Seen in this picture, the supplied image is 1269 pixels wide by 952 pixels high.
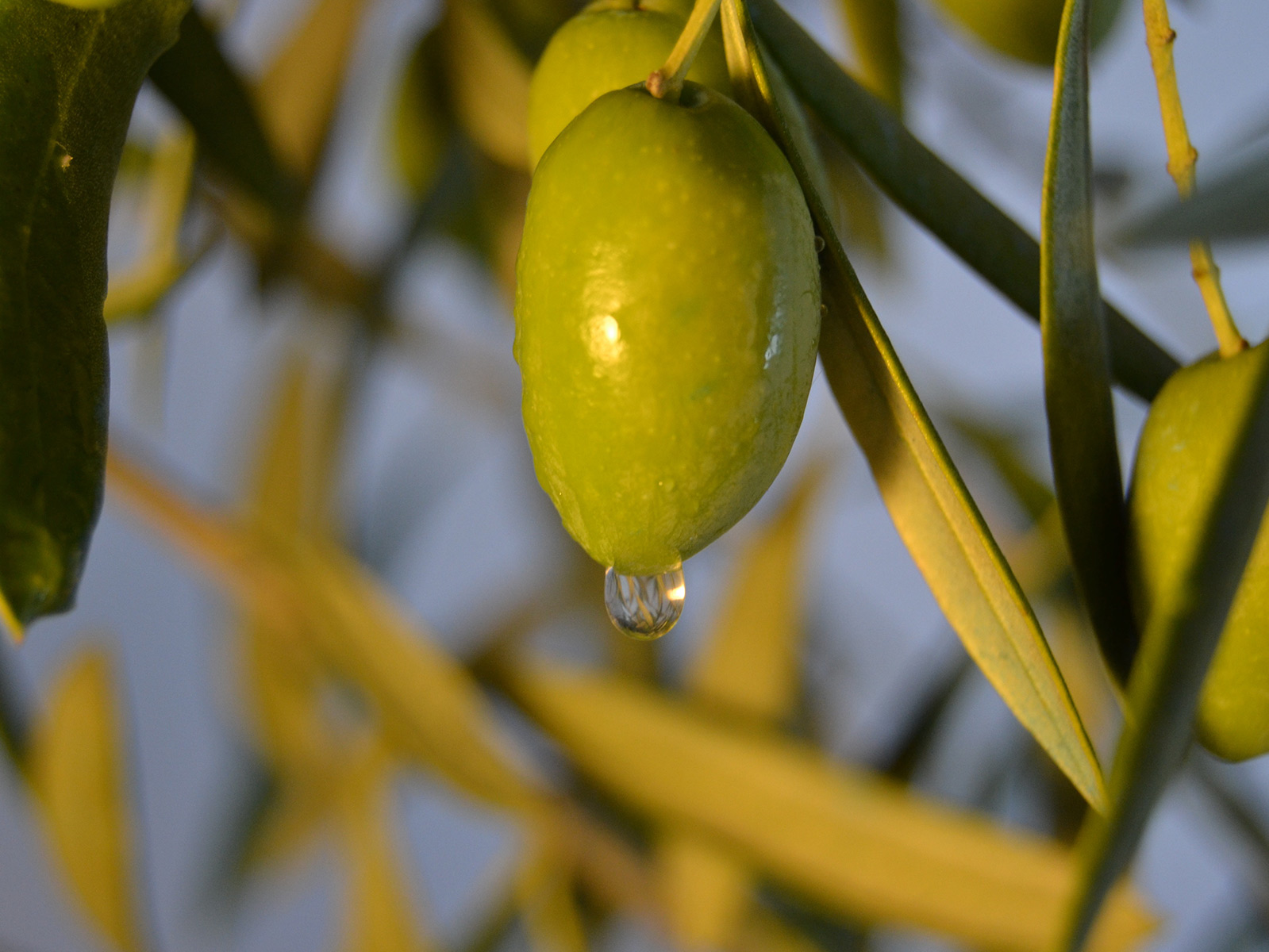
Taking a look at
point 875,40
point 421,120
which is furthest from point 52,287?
point 421,120

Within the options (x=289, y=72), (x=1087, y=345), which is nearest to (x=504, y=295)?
(x=289, y=72)

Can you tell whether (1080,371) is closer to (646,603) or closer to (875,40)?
(646,603)

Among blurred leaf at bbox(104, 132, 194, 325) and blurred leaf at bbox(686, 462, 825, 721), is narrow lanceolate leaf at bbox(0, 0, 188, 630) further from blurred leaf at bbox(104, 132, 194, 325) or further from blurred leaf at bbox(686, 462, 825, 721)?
blurred leaf at bbox(686, 462, 825, 721)

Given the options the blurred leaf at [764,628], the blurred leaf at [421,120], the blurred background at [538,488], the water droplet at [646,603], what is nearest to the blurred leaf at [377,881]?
the blurred background at [538,488]

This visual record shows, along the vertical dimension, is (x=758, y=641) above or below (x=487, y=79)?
below

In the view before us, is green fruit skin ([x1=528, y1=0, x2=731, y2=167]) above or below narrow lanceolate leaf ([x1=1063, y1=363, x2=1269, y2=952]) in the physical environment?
above

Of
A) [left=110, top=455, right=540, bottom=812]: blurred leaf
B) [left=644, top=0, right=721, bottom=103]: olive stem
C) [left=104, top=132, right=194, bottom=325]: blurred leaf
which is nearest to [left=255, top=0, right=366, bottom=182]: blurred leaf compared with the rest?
[left=104, top=132, right=194, bottom=325]: blurred leaf

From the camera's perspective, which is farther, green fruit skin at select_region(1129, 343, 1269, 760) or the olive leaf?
the olive leaf
